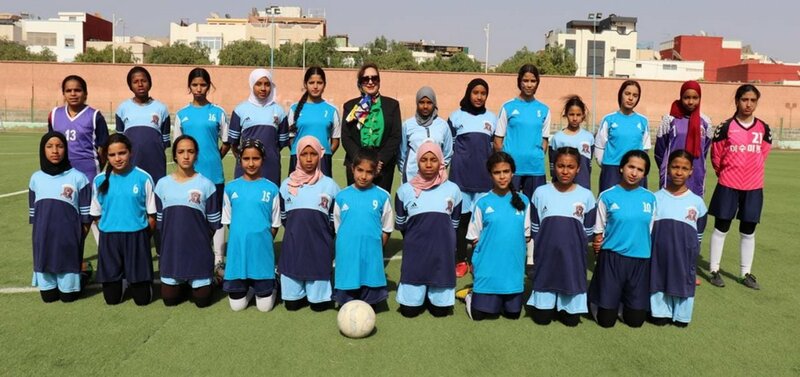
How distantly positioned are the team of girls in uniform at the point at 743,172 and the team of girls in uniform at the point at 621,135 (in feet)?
2.22

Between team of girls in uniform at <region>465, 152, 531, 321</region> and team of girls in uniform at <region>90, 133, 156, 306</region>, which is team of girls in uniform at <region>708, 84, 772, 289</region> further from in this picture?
team of girls in uniform at <region>90, 133, 156, 306</region>

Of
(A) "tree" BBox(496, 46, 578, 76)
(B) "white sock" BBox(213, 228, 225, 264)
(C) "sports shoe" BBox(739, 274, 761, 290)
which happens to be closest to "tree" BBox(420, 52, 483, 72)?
(A) "tree" BBox(496, 46, 578, 76)

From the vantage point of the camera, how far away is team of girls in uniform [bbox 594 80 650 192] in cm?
569

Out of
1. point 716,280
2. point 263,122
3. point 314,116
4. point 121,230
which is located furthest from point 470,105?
point 121,230

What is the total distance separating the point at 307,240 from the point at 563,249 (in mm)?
Result: 1887

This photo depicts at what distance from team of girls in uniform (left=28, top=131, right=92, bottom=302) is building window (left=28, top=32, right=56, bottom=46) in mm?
88989

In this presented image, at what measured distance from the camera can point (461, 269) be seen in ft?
18.9

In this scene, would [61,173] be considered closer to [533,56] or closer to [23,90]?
[23,90]

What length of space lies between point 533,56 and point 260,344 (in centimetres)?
→ 6955

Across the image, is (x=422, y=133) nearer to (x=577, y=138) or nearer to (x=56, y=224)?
(x=577, y=138)

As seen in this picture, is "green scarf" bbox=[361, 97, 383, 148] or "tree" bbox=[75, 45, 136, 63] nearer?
"green scarf" bbox=[361, 97, 383, 148]

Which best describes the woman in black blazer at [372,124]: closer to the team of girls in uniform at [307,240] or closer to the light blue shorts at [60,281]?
the team of girls in uniform at [307,240]

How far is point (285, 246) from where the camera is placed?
461 centimetres

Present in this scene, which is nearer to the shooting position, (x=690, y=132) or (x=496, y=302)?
(x=496, y=302)
